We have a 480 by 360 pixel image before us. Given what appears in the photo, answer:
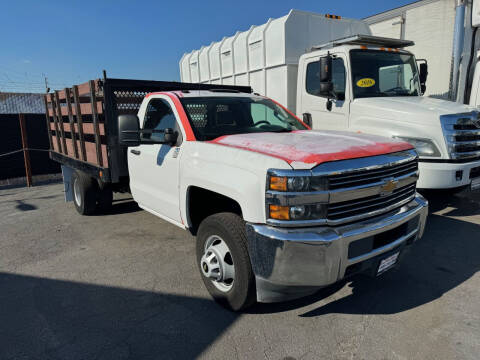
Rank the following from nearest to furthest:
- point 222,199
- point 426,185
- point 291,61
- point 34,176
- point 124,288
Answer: point 222,199
point 124,288
point 426,185
point 291,61
point 34,176

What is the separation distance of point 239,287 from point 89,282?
6.03 ft

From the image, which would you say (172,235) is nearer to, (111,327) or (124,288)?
(124,288)

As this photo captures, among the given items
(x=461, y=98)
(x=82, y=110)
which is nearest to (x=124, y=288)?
(x=82, y=110)

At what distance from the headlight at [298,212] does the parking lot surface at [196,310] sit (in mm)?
996

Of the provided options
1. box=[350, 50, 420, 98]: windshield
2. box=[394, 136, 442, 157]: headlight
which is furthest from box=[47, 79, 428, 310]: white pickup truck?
box=[350, 50, 420, 98]: windshield

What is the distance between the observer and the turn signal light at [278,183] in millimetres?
2359

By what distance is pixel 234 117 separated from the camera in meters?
4.03

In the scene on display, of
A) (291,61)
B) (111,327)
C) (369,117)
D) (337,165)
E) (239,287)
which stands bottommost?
(111,327)

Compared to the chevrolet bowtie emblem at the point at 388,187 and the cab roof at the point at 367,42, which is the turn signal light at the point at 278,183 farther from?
the cab roof at the point at 367,42

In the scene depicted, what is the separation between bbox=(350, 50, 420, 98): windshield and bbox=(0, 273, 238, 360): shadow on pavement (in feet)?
13.6

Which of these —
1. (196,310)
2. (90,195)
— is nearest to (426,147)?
(196,310)

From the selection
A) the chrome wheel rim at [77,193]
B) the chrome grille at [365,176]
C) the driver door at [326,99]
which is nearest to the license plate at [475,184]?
the driver door at [326,99]

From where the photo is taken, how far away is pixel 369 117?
17.0 ft

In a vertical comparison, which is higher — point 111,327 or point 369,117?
point 369,117
